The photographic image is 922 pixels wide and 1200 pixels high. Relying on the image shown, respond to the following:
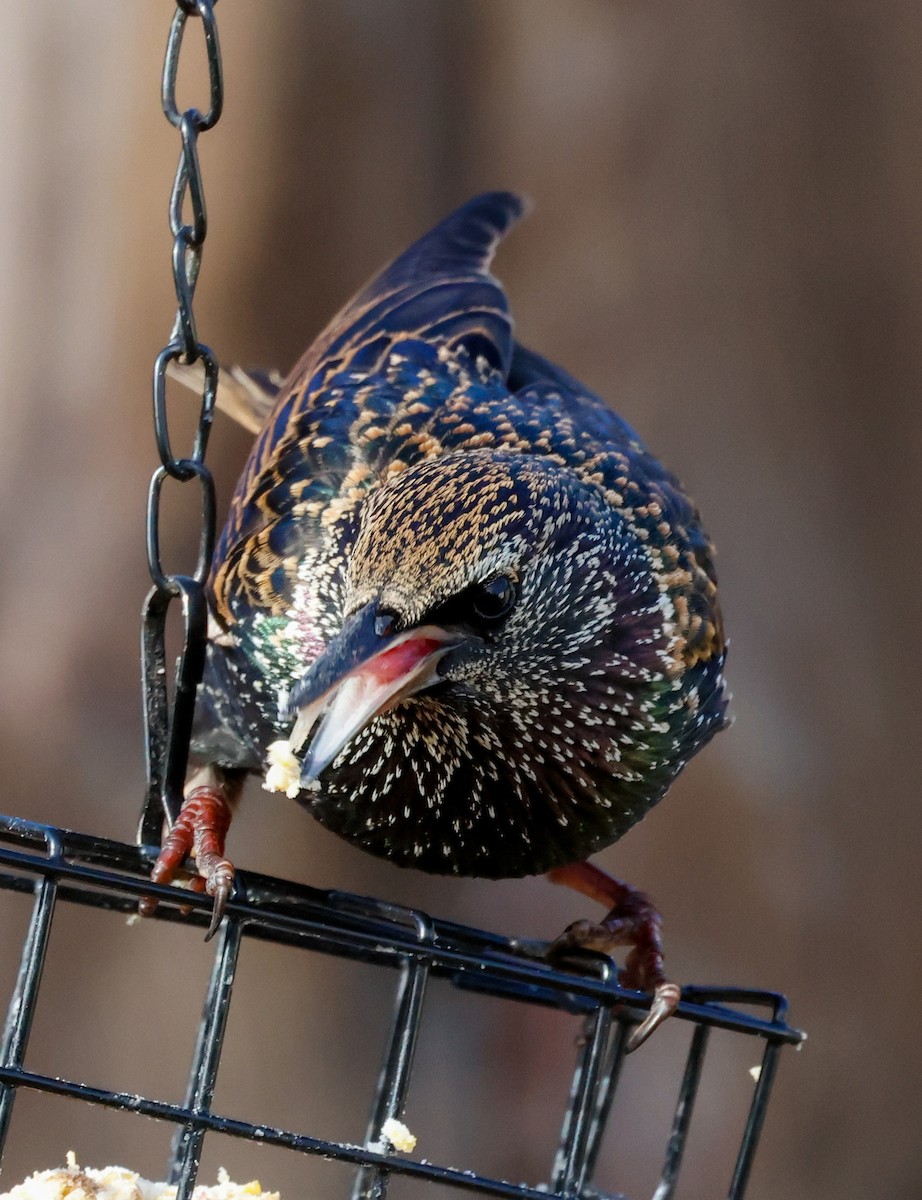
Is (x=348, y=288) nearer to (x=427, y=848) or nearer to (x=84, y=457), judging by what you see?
(x=84, y=457)

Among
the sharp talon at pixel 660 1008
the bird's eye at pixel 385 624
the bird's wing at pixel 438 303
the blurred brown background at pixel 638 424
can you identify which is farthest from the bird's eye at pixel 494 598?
the blurred brown background at pixel 638 424

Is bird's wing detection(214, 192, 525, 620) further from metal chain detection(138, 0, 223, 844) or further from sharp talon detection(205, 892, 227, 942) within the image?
sharp talon detection(205, 892, 227, 942)

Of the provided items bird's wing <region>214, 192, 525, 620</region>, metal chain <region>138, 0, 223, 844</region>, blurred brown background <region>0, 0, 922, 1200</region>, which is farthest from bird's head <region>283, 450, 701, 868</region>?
blurred brown background <region>0, 0, 922, 1200</region>

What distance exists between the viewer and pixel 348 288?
3.07 metres

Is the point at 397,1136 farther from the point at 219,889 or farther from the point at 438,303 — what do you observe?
the point at 438,303

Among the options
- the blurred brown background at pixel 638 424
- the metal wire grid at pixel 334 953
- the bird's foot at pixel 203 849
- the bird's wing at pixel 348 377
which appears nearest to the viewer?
the metal wire grid at pixel 334 953

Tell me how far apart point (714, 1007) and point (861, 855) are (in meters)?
1.40

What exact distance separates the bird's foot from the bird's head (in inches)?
6.5

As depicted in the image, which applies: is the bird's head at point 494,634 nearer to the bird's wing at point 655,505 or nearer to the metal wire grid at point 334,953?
the bird's wing at point 655,505

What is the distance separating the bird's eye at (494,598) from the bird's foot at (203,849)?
0.39 metres

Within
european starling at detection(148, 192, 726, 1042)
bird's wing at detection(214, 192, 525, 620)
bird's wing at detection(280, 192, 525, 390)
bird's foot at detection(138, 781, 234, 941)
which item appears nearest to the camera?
bird's foot at detection(138, 781, 234, 941)

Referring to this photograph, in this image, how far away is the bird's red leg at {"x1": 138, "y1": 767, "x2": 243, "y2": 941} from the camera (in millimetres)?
1490

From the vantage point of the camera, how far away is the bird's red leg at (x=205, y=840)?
1.49 meters

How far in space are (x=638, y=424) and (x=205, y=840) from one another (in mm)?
1638
